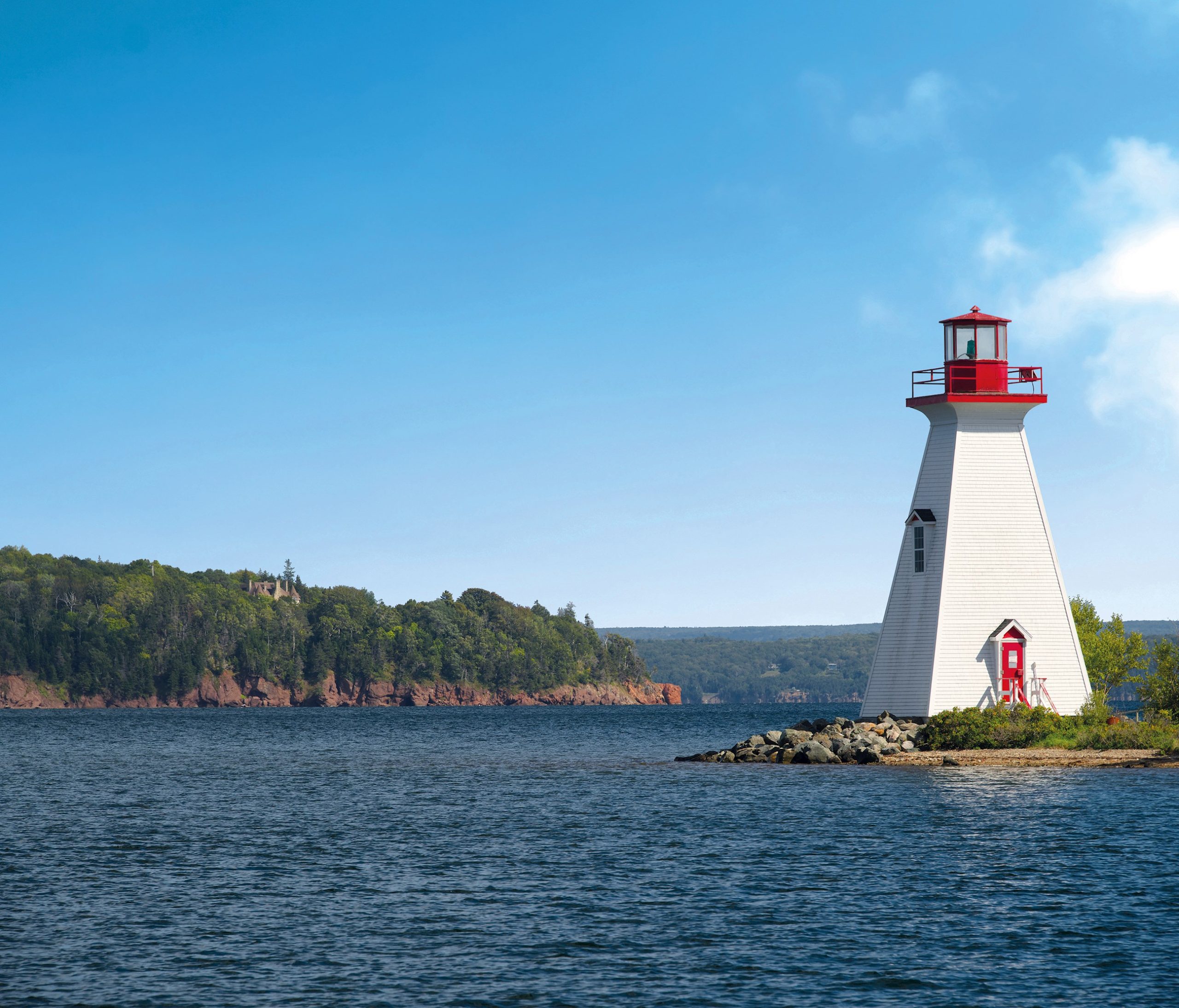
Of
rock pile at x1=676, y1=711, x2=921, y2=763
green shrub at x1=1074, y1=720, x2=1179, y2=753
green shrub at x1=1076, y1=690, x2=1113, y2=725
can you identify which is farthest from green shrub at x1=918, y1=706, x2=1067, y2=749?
green shrub at x1=1076, y1=690, x2=1113, y2=725

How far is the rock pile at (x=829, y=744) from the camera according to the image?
160 feet

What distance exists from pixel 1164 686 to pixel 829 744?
43.5 ft

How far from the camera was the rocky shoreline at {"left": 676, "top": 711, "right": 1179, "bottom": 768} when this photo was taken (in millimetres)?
45406

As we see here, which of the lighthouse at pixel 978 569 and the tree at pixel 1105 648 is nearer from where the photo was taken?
the lighthouse at pixel 978 569

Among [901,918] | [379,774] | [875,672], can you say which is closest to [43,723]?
[379,774]

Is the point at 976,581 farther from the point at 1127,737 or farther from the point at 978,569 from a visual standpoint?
the point at 1127,737

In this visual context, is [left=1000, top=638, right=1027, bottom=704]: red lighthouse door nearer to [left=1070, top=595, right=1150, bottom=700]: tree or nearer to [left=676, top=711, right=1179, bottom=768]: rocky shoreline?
[left=676, top=711, right=1179, bottom=768]: rocky shoreline

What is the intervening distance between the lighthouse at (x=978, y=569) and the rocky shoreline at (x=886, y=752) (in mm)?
1326

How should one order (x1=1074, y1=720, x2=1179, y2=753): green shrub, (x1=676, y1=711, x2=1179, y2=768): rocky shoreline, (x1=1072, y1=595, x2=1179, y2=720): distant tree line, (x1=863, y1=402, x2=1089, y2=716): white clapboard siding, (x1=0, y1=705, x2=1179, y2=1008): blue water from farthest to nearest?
(x1=1072, y1=595, x2=1179, y2=720): distant tree line → (x1=1074, y1=720, x2=1179, y2=753): green shrub → (x1=863, y1=402, x2=1089, y2=716): white clapboard siding → (x1=676, y1=711, x2=1179, y2=768): rocky shoreline → (x1=0, y1=705, x2=1179, y2=1008): blue water

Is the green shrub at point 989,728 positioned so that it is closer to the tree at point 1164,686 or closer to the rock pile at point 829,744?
the rock pile at point 829,744

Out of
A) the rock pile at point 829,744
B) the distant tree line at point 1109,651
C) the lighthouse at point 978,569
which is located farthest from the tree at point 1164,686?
the rock pile at point 829,744

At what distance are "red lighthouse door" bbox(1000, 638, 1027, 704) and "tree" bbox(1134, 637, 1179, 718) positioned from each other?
808 centimetres

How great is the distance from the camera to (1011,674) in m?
47.8

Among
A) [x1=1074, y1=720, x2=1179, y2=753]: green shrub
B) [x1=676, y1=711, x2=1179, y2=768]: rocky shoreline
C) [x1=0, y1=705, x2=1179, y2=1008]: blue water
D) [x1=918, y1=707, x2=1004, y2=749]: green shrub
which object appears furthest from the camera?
[x1=1074, y1=720, x2=1179, y2=753]: green shrub
